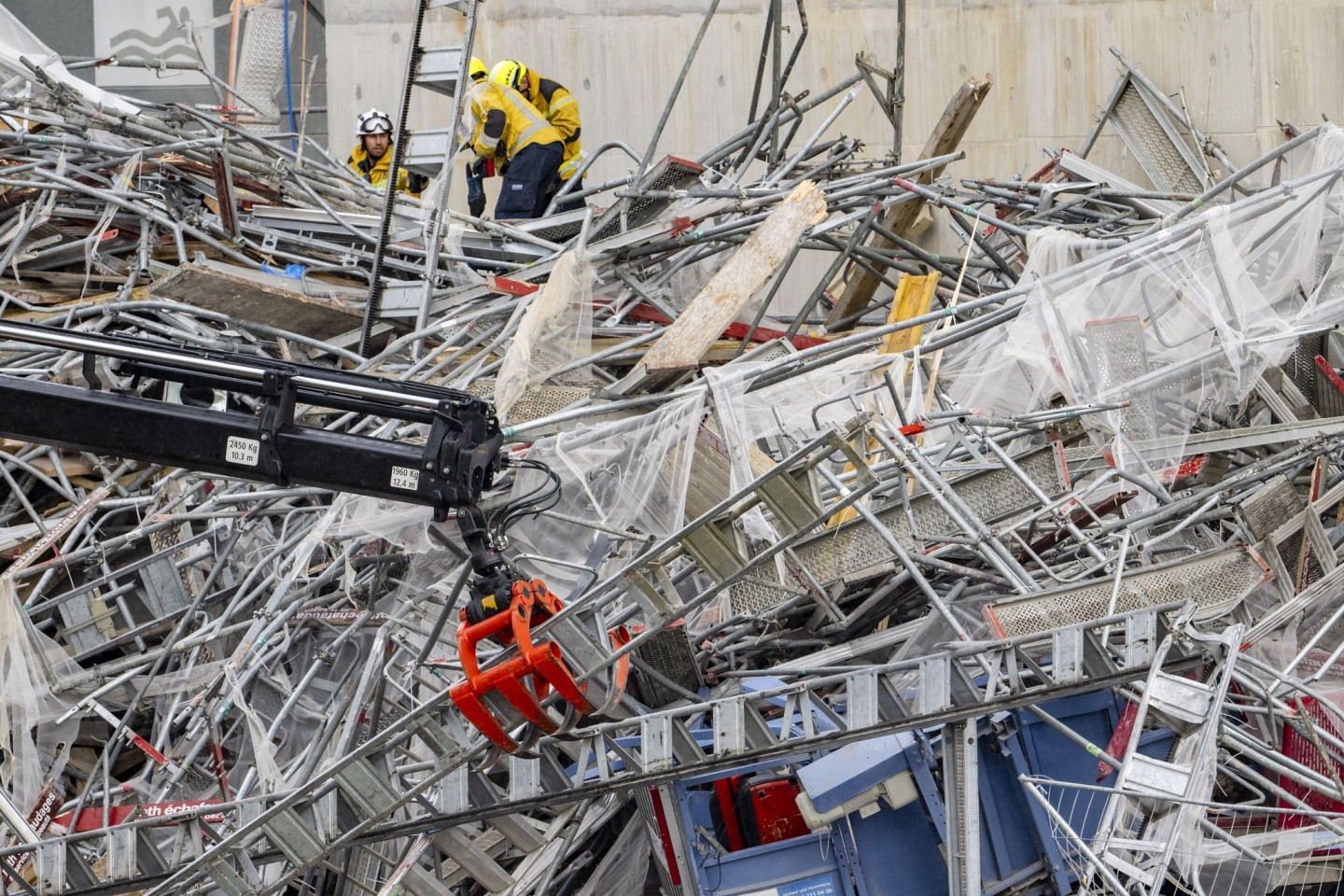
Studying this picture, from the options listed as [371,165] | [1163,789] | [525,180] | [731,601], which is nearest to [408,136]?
[525,180]

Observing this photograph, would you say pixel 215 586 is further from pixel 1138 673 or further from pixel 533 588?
pixel 1138 673

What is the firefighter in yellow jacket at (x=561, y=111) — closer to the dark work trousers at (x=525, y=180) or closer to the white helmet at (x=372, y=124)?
the dark work trousers at (x=525, y=180)

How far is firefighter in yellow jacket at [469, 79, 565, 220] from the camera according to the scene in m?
12.0

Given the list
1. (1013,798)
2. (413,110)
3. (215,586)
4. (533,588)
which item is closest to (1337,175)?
(1013,798)

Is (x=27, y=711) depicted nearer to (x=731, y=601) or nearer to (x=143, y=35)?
(x=731, y=601)

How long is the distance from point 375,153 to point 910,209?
15.0 ft

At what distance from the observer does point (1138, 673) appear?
21.4ft

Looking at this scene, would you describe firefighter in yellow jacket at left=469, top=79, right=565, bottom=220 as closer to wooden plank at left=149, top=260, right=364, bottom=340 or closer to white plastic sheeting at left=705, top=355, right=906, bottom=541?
wooden plank at left=149, top=260, right=364, bottom=340

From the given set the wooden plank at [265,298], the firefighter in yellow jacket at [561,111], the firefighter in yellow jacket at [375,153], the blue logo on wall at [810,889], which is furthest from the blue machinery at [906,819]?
the firefighter in yellow jacket at [375,153]

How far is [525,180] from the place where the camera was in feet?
40.1

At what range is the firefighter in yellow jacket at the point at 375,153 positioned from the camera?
42.9ft

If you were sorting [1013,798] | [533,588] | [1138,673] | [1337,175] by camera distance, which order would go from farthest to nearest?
[1337,175] → [1013,798] → [1138,673] → [533,588]

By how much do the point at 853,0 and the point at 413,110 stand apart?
411 cm

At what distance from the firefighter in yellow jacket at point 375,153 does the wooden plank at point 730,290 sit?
5.06m
